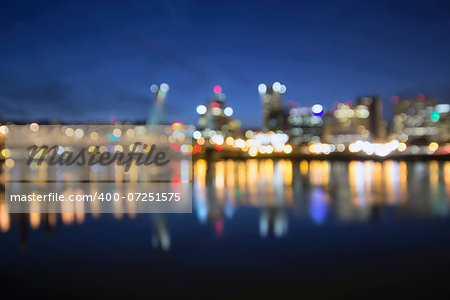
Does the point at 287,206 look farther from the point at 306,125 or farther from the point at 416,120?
the point at 416,120

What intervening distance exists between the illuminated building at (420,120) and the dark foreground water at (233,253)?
10796 cm

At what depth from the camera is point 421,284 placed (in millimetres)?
4074

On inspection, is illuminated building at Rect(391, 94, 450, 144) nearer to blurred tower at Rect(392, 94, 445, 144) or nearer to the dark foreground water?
blurred tower at Rect(392, 94, 445, 144)

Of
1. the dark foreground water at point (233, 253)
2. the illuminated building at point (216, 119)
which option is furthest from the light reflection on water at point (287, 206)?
the illuminated building at point (216, 119)

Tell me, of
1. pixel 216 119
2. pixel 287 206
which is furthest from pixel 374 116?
pixel 287 206

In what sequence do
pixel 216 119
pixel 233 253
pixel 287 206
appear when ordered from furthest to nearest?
1. pixel 216 119
2. pixel 287 206
3. pixel 233 253

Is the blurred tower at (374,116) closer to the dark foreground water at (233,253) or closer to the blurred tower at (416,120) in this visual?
the blurred tower at (416,120)

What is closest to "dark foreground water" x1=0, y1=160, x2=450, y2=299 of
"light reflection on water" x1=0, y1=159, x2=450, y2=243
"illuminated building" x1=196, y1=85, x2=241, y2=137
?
"light reflection on water" x1=0, y1=159, x2=450, y2=243

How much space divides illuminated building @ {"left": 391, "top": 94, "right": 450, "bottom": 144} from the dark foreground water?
108 meters

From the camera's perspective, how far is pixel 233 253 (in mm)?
5383

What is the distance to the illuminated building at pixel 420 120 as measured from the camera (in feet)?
349

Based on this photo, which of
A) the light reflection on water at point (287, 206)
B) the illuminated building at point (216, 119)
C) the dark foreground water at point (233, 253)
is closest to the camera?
the dark foreground water at point (233, 253)

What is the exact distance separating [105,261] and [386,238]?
449 centimetres

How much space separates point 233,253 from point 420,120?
4981 inches
